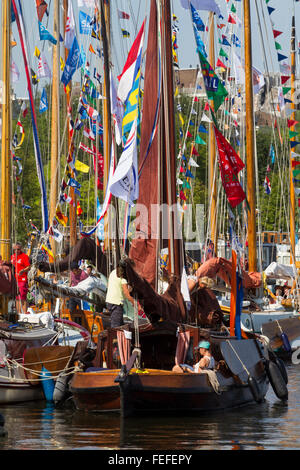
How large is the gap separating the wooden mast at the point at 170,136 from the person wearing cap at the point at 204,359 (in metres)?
1.59

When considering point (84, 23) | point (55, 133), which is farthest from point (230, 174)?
point (84, 23)

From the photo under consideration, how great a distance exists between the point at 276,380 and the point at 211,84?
604cm

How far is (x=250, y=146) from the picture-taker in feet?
91.4

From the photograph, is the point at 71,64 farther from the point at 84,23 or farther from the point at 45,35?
the point at 84,23

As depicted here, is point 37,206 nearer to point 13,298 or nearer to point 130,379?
point 13,298

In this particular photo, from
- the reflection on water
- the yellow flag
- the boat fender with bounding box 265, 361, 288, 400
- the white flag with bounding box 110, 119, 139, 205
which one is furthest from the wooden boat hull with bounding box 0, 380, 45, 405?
the yellow flag

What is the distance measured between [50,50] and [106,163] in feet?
33.5

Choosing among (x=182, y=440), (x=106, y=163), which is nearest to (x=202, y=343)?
(x=182, y=440)

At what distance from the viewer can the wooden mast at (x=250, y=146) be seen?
2738 centimetres

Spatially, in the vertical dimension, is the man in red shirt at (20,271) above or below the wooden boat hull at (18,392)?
above

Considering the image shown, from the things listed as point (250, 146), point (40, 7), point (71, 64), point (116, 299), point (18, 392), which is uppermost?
point (40, 7)

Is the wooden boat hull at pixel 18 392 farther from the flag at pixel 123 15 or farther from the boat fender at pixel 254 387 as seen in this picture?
the flag at pixel 123 15

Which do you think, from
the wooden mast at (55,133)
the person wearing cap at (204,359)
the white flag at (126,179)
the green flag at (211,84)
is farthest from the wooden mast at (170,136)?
the wooden mast at (55,133)

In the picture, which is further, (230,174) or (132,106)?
(230,174)
